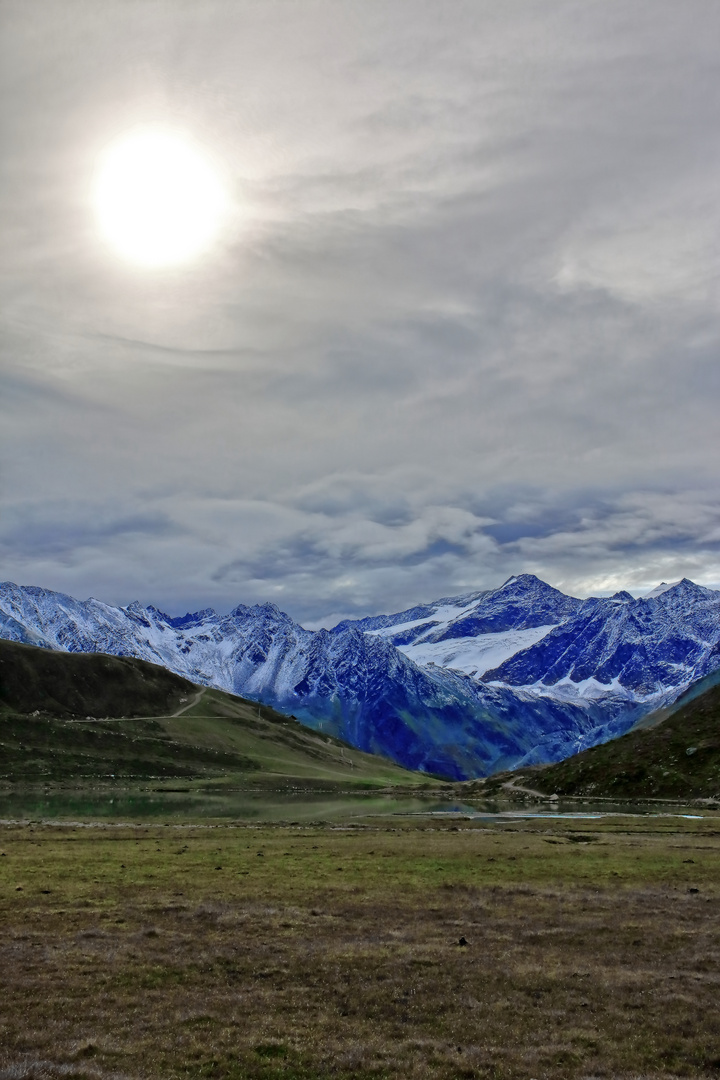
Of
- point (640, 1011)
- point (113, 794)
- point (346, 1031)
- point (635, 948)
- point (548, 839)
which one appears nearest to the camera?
point (346, 1031)

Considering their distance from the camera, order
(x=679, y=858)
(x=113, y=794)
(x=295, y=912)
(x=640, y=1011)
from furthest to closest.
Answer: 1. (x=113, y=794)
2. (x=679, y=858)
3. (x=295, y=912)
4. (x=640, y=1011)

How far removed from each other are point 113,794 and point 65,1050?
167434 millimetres

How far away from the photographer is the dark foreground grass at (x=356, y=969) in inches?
861

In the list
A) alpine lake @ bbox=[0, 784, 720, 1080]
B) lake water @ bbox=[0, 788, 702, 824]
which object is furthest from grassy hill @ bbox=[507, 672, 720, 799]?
alpine lake @ bbox=[0, 784, 720, 1080]

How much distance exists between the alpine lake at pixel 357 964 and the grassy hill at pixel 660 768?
10261 centimetres

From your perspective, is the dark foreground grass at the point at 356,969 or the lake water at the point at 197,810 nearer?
the dark foreground grass at the point at 356,969

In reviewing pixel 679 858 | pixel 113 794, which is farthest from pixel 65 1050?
pixel 113 794

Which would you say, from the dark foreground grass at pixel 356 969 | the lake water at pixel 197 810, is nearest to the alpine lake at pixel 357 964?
the dark foreground grass at pixel 356 969

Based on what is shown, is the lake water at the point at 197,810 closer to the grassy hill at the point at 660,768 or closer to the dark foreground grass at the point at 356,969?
the grassy hill at the point at 660,768

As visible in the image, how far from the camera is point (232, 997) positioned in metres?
27.1

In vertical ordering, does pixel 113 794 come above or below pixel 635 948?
below

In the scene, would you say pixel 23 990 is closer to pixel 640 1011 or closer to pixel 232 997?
pixel 232 997

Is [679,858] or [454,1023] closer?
[454,1023]

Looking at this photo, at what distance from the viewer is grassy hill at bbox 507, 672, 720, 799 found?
160m
